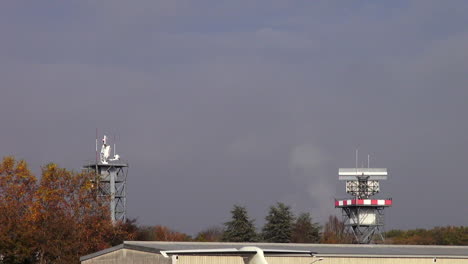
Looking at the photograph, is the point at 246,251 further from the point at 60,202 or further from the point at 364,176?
the point at 364,176

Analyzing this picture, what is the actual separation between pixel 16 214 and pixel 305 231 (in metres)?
55.8

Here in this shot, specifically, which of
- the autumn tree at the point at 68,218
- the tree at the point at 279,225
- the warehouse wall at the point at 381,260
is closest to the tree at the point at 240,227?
the tree at the point at 279,225

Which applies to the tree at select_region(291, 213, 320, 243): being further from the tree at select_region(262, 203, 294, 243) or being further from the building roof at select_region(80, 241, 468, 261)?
the building roof at select_region(80, 241, 468, 261)

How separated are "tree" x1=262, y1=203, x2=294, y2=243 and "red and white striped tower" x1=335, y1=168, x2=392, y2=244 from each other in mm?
27327

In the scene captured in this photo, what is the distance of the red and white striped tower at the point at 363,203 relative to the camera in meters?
154

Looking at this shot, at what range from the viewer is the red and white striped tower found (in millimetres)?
153875

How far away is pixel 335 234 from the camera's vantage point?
15925cm

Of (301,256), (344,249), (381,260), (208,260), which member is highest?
(344,249)

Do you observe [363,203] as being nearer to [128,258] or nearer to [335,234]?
[335,234]

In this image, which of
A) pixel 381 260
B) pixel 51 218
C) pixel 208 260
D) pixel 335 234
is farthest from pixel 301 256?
pixel 335 234

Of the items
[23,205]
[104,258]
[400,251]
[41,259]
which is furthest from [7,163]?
[400,251]

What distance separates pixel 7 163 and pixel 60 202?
7.15 meters

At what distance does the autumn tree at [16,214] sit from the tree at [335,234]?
64023 millimetres

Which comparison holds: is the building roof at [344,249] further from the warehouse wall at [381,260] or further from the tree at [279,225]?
the tree at [279,225]
